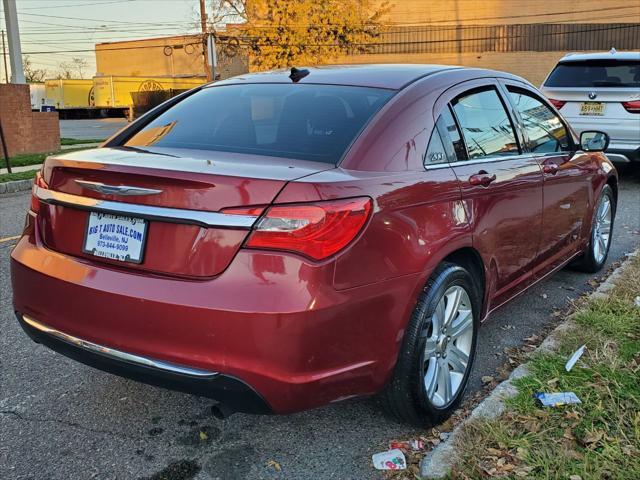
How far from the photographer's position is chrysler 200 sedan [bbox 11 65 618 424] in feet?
7.57

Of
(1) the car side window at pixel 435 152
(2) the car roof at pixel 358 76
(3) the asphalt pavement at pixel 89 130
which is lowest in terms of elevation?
(3) the asphalt pavement at pixel 89 130

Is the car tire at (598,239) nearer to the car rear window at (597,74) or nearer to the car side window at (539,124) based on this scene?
the car side window at (539,124)

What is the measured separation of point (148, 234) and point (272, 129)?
0.94m

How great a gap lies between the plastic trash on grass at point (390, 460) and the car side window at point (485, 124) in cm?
154

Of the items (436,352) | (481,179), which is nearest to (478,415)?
(436,352)

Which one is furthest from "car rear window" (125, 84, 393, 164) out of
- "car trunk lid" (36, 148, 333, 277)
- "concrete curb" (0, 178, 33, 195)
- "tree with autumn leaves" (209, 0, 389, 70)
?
"tree with autumn leaves" (209, 0, 389, 70)

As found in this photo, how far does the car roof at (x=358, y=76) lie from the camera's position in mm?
3238

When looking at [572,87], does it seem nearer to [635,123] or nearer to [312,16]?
[635,123]

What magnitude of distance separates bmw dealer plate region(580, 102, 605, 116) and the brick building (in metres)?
12.5

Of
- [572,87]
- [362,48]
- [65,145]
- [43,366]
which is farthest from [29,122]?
[362,48]

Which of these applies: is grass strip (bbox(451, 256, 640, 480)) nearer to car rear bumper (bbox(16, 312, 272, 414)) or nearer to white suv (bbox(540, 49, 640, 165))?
car rear bumper (bbox(16, 312, 272, 414))

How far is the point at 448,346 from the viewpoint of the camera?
10.0 feet

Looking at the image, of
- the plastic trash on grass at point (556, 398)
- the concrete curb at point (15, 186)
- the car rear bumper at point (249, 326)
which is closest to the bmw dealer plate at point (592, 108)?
the plastic trash on grass at point (556, 398)

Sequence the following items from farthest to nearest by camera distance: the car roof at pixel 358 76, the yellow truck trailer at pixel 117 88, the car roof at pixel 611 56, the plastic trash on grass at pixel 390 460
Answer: the yellow truck trailer at pixel 117 88, the car roof at pixel 611 56, the car roof at pixel 358 76, the plastic trash on grass at pixel 390 460
